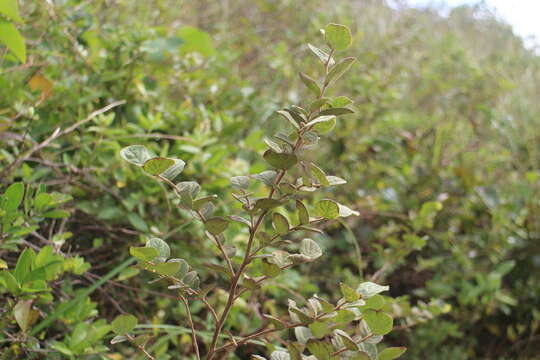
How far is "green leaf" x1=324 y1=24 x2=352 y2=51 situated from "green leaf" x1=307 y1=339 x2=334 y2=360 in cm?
40

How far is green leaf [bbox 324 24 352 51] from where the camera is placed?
0.67 m

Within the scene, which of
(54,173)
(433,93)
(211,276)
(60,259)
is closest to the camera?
(60,259)

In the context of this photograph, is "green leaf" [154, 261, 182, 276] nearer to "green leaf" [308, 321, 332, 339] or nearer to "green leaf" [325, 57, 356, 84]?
"green leaf" [308, 321, 332, 339]

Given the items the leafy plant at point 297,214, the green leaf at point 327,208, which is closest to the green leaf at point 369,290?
the leafy plant at point 297,214

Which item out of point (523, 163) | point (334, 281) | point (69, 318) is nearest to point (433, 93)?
point (523, 163)

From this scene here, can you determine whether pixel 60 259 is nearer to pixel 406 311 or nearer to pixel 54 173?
pixel 54 173

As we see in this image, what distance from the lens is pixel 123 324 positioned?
0.73 meters

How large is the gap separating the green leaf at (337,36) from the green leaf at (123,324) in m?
0.46

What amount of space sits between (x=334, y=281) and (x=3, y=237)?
1.14 metres

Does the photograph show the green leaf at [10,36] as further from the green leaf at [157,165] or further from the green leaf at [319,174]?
the green leaf at [319,174]

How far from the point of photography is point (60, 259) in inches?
34.4

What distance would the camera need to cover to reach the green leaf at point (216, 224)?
0.68m

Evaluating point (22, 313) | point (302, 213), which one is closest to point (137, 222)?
point (22, 313)

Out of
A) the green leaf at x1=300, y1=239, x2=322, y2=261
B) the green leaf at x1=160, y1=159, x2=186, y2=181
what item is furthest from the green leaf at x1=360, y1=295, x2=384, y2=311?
the green leaf at x1=160, y1=159, x2=186, y2=181
